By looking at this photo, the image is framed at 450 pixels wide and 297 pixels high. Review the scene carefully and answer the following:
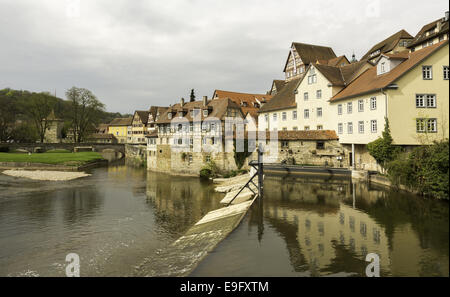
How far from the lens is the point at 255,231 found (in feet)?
47.8

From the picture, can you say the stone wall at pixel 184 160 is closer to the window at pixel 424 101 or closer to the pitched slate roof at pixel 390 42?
the window at pixel 424 101

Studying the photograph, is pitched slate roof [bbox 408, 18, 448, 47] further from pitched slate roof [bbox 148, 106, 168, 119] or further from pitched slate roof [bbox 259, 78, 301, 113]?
pitched slate roof [bbox 148, 106, 168, 119]

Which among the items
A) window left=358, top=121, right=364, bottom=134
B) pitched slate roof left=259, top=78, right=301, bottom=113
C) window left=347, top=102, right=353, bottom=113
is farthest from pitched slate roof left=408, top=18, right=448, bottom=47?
window left=358, top=121, right=364, bottom=134

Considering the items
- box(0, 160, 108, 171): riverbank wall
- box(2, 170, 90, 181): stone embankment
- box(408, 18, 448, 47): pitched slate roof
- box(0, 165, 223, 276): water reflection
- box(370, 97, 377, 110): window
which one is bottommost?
box(0, 165, 223, 276): water reflection

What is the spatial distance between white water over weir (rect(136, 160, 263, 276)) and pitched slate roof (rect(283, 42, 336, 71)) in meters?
44.7

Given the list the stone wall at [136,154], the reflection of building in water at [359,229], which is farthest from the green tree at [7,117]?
the reflection of building in water at [359,229]

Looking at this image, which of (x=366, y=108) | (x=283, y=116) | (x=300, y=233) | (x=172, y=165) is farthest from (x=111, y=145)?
(x=300, y=233)

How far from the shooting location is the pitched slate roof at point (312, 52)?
56206mm

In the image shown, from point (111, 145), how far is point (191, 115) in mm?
36184

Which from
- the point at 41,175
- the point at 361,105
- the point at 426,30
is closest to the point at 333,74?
the point at 361,105

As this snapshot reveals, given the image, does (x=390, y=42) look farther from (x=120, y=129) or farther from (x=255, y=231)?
(x=120, y=129)

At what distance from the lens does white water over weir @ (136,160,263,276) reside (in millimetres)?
11328

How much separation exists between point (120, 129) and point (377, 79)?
8849 centimetres
